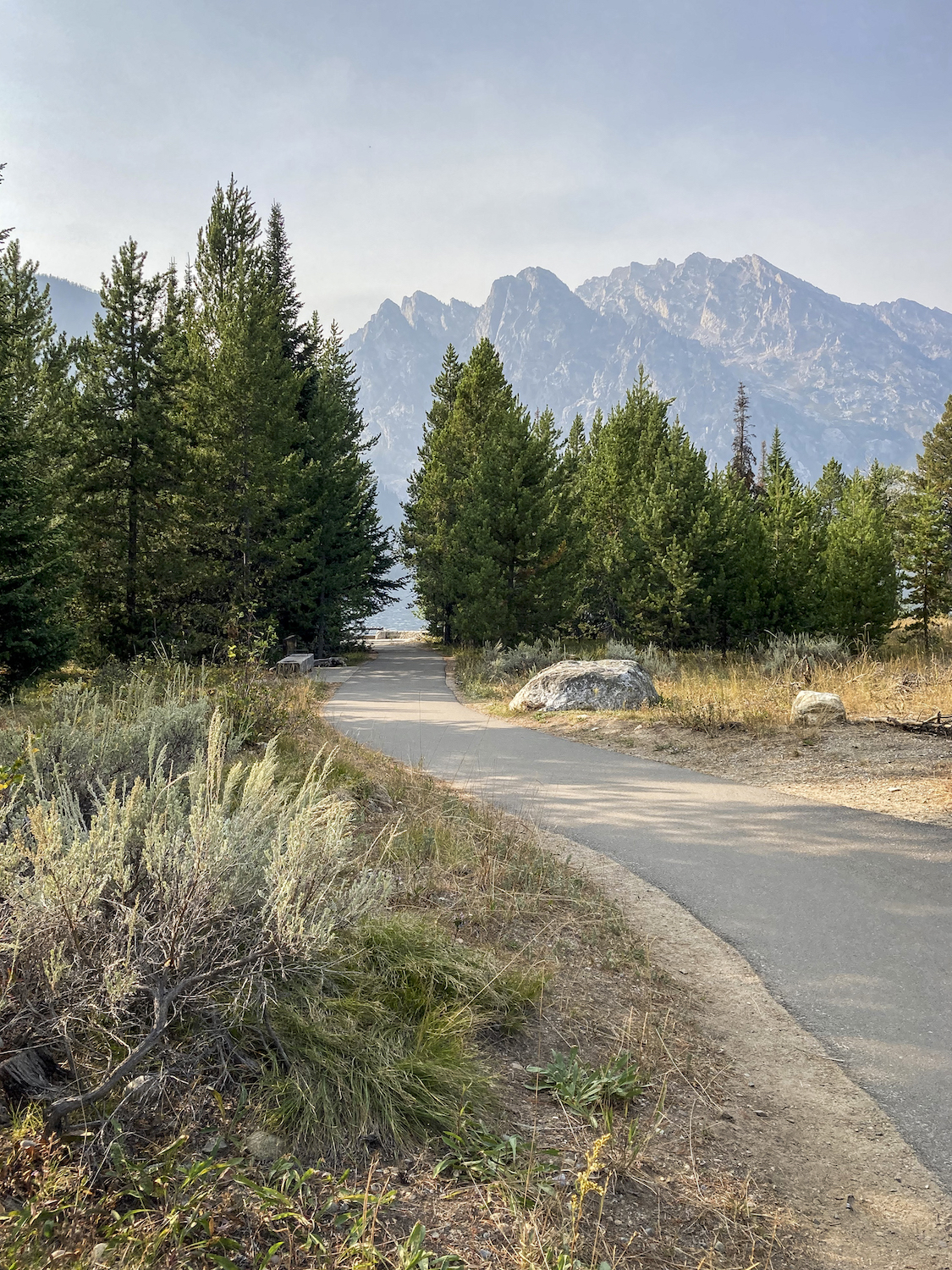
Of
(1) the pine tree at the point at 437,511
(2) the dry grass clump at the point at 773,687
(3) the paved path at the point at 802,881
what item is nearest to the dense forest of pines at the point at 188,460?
(1) the pine tree at the point at 437,511

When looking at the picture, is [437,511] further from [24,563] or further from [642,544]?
[24,563]

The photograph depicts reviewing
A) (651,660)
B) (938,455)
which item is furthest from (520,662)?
(938,455)

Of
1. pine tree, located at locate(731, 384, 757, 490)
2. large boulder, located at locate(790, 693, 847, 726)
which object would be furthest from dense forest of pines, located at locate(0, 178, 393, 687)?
pine tree, located at locate(731, 384, 757, 490)

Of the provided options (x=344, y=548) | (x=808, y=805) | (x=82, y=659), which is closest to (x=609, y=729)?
(x=808, y=805)

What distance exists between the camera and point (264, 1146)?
223 centimetres

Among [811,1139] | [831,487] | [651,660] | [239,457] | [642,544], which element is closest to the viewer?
[811,1139]

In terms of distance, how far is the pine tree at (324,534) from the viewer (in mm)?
25359

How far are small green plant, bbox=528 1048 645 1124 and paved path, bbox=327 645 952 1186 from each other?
1.00 metres

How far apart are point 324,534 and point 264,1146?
26.7 meters

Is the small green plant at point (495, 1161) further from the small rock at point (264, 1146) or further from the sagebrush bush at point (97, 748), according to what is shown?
the sagebrush bush at point (97, 748)

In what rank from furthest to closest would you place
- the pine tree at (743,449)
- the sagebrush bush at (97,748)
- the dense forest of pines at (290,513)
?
the pine tree at (743,449) < the dense forest of pines at (290,513) < the sagebrush bush at (97,748)

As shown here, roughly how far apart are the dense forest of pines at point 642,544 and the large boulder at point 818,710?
41.4 ft

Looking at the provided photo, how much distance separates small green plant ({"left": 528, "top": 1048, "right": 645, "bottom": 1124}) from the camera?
109 inches

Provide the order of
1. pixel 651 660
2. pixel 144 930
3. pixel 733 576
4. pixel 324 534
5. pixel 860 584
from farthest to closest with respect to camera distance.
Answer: pixel 324 534, pixel 860 584, pixel 733 576, pixel 651 660, pixel 144 930
